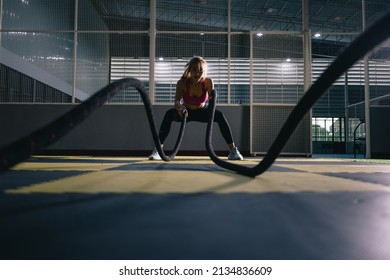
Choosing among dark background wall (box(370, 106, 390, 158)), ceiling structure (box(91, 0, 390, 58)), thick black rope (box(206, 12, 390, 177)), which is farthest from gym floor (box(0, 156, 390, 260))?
dark background wall (box(370, 106, 390, 158))

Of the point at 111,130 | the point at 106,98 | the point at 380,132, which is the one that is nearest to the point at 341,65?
the point at 106,98

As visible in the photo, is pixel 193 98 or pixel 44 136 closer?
pixel 44 136

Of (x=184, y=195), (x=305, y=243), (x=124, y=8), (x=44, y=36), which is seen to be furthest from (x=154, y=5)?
(x=305, y=243)

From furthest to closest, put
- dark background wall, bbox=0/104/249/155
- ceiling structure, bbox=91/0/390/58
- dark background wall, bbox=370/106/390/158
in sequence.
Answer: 1. ceiling structure, bbox=91/0/390/58
2. dark background wall, bbox=370/106/390/158
3. dark background wall, bbox=0/104/249/155

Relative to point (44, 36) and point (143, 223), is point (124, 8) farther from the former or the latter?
point (143, 223)

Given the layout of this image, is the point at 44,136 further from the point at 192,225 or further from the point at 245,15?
the point at 245,15

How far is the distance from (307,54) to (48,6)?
595cm

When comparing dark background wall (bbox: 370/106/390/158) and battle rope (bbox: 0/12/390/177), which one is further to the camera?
dark background wall (bbox: 370/106/390/158)

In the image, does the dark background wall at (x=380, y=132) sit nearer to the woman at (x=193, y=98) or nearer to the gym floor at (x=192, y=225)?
the woman at (x=193, y=98)

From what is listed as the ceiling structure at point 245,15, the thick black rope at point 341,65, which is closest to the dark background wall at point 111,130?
the ceiling structure at point 245,15

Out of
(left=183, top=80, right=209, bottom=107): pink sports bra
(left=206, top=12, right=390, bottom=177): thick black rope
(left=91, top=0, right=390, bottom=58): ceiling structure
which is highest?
(left=91, top=0, right=390, bottom=58): ceiling structure

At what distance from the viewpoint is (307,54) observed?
6250 mm

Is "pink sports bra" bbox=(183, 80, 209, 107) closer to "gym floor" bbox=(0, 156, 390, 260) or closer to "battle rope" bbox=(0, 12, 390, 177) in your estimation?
"battle rope" bbox=(0, 12, 390, 177)
